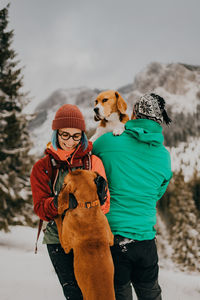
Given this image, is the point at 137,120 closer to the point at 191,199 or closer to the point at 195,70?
the point at 191,199

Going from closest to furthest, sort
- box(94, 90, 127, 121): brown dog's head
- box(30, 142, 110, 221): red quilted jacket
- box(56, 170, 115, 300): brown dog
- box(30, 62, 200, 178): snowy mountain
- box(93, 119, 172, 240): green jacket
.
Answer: box(56, 170, 115, 300): brown dog → box(30, 142, 110, 221): red quilted jacket → box(93, 119, 172, 240): green jacket → box(94, 90, 127, 121): brown dog's head → box(30, 62, 200, 178): snowy mountain

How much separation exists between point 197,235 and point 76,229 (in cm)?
965

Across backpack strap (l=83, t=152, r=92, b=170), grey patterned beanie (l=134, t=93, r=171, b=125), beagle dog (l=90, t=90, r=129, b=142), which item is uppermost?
beagle dog (l=90, t=90, r=129, b=142)

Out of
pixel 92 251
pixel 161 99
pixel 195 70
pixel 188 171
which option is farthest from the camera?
pixel 195 70

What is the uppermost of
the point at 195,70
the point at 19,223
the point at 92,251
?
the point at 195,70

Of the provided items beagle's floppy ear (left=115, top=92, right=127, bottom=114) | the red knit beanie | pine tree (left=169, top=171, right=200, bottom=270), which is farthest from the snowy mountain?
the red knit beanie

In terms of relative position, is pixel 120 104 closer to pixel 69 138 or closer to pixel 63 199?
pixel 69 138

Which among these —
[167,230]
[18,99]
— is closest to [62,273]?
[18,99]

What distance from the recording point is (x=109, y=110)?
3.11 m

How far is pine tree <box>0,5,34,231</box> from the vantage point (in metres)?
8.96

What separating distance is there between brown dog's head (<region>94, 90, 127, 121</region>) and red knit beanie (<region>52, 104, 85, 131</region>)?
1381 millimetres

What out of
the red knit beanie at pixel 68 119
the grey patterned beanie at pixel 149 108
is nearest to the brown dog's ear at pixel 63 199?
the red knit beanie at pixel 68 119

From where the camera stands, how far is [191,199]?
10.2 metres

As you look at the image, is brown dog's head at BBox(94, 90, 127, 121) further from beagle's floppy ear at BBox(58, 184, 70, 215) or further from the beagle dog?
beagle's floppy ear at BBox(58, 184, 70, 215)
